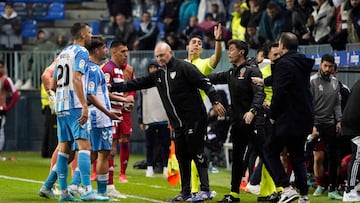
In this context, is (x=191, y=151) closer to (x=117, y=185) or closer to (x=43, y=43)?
(x=117, y=185)

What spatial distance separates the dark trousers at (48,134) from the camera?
27391mm

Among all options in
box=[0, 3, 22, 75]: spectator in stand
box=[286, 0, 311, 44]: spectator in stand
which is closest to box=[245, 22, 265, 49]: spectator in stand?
box=[286, 0, 311, 44]: spectator in stand

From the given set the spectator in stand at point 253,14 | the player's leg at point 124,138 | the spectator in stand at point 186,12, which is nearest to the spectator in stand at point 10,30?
the spectator in stand at point 186,12

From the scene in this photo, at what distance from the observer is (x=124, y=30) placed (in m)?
32.0

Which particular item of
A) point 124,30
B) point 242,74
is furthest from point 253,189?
point 124,30

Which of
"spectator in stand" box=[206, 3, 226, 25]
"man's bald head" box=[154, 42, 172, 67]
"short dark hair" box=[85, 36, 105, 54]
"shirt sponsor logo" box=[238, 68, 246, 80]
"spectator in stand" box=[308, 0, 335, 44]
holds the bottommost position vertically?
"shirt sponsor logo" box=[238, 68, 246, 80]

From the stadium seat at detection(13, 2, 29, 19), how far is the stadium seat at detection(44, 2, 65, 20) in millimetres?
748

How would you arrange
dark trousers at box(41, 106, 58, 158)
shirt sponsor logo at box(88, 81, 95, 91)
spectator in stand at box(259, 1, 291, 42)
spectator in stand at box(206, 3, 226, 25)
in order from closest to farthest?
shirt sponsor logo at box(88, 81, 95, 91) → spectator in stand at box(259, 1, 291, 42) → dark trousers at box(41, 106, 58, 158) → spectator in stand at box(206, 3, 226, 25)

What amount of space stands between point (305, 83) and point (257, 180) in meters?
3.30

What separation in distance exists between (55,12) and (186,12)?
479 cm

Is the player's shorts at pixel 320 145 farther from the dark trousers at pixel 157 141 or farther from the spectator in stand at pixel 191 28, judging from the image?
the spectator in stand at pixel 191 28

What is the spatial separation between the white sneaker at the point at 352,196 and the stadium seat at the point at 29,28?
17882mm

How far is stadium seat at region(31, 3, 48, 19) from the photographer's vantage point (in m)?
34.5

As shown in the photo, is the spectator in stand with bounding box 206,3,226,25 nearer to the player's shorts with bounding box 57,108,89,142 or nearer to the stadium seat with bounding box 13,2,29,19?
the stadium seat with bounding box 13,2,29,19
